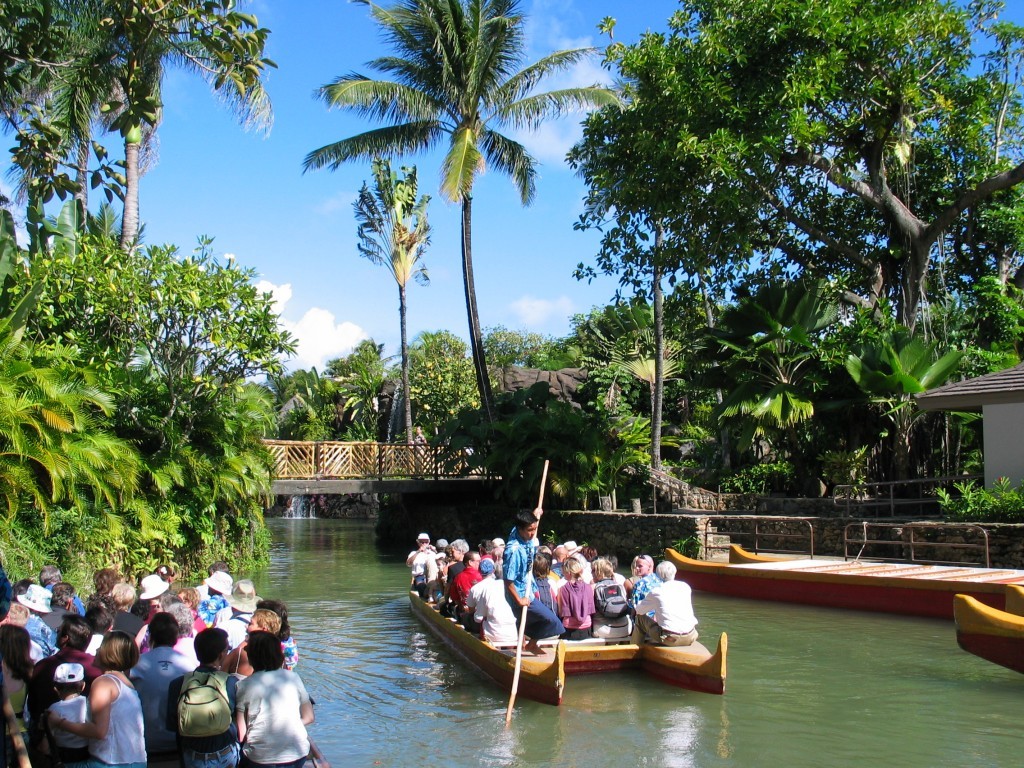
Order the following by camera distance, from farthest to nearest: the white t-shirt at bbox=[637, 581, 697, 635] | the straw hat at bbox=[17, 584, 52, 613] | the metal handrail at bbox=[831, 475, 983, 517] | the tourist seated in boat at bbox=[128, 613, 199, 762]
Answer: the metal handrail at bbox=[831, 475, 983, 517] → the white t-shirt at bbox=[637, 581, 697, 635] → the straw hat at bbox=[17, 584, 52, 613] → the tourist seated in boat at bbox=[128, 613, 199, 762]

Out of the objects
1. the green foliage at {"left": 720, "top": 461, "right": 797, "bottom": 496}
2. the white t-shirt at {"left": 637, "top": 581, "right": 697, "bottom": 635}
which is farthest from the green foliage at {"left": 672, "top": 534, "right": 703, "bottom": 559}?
the white t-shirt at {"left": 637, "top": 581, "right": 697, "bottom": 635}

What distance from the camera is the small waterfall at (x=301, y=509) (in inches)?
2077

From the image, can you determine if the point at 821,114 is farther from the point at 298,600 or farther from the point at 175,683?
the point at 175,683

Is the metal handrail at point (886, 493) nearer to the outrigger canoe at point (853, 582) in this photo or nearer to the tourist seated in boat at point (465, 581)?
the outrigger canoe at point (853, 582)

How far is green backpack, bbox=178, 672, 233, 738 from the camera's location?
18.4 feet

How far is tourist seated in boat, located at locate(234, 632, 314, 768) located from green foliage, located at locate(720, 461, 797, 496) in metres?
23.6

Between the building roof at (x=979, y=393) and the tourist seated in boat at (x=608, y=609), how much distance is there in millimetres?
10924

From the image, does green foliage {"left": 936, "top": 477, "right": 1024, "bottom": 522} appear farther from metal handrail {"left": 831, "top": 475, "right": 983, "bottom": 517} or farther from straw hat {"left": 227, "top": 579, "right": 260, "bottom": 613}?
straw hat {"left": 227, "top": 579, "right": 260, "bottom": 613}

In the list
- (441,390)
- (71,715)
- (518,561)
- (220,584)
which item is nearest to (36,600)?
(220,584)

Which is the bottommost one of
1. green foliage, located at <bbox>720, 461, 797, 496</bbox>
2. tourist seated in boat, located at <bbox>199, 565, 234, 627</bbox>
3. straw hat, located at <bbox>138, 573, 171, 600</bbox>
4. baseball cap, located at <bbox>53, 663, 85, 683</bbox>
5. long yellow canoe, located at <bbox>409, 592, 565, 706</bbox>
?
long yellow canoe, located at <bbox>409, 592, 565, 706</bbox>

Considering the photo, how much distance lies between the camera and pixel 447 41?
29.2 m

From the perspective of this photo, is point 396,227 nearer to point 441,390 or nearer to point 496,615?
point 441,390

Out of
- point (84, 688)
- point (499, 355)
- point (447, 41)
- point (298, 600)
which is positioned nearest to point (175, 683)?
point (84, 688)

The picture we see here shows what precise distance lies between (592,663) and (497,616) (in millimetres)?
1241
